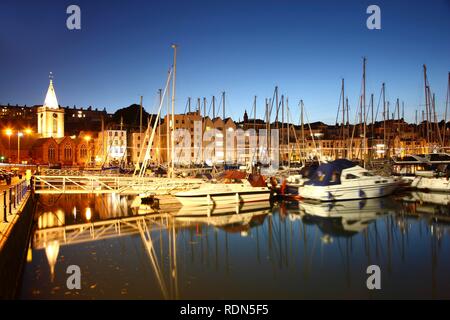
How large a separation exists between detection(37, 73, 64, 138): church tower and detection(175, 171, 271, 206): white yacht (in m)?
90.0

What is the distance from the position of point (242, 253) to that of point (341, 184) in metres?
17.7

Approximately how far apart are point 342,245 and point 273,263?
16.3 feet

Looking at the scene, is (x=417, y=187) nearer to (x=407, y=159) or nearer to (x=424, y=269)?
(x=407, y=159)

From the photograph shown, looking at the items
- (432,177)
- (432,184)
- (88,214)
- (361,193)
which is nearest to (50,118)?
(88,214)

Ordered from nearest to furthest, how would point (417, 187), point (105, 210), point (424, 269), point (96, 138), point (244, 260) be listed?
point (424, 269), point (244, 260), point (105, 210), point (417, 187), point (96, 138)

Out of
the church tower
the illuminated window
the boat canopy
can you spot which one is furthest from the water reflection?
the church tower

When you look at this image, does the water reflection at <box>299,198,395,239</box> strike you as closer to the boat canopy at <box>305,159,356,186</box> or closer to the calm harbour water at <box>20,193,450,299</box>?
the calm harbour water at <box>20,193,450,299</box>

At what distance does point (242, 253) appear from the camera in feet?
55.5

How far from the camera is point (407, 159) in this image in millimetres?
54219

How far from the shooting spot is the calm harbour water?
486 inches

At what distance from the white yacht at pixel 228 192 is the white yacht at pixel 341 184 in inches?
174

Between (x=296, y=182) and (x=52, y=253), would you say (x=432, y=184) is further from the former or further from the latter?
(x=52, y=253)

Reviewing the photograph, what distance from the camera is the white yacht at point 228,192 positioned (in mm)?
28578
